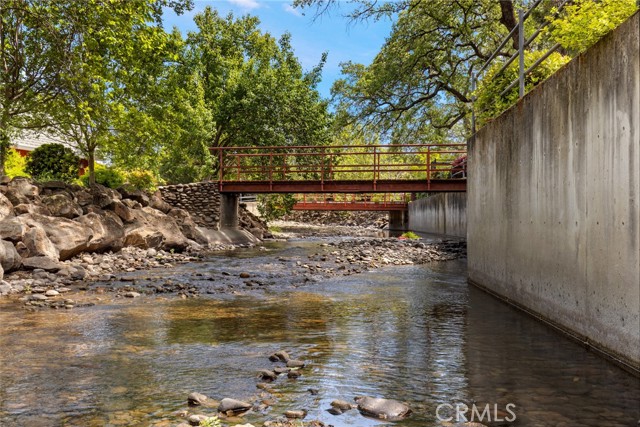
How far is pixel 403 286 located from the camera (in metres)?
10.3

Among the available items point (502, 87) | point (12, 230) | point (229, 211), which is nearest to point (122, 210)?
point (12, 230)

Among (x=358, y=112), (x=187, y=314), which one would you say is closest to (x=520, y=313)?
(x=187, y=314)

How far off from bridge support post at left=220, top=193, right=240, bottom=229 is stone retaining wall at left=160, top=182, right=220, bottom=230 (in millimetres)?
332

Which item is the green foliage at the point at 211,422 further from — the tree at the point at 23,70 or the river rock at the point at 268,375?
the tree at the point at 23,70

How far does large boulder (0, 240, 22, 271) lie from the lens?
972 centimetres

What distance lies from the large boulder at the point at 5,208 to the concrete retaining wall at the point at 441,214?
18099 millimetres

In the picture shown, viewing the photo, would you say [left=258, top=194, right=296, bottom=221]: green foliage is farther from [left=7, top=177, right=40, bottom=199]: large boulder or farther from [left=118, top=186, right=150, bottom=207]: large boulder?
[left=7, top=177, right=40, bottom=199]: large boulder

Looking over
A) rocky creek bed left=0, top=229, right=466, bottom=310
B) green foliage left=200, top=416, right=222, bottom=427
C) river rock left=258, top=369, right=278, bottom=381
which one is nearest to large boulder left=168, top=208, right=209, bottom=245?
rocky creek bed left=0, top=229, right=466, bottom=310

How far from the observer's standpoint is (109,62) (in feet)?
54.9

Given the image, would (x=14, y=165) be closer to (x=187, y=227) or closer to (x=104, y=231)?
(x=187, y=227)

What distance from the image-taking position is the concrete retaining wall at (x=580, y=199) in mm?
4402

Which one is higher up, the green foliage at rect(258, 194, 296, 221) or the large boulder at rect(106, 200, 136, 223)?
the green foliage at rect(258, 194, 296, 221)

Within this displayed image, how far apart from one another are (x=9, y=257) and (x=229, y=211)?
573 inches

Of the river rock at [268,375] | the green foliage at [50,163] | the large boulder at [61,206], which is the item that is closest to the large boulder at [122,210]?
the large boulder at [61,206]
